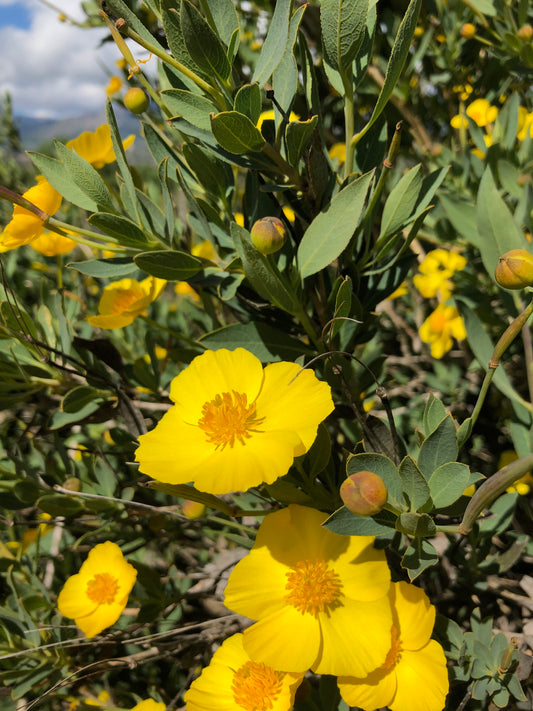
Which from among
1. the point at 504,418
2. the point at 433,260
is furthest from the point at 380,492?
the point at 433,260

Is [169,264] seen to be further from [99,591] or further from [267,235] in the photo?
[99,591]

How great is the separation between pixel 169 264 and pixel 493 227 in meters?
0.62

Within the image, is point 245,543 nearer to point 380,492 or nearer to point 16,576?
point 380,492

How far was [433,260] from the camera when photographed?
1979 millimetres

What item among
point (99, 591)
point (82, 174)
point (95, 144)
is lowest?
point (99, 591)

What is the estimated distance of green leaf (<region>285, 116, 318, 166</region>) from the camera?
0.77m

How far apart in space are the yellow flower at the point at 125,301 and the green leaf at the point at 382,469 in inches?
21.1

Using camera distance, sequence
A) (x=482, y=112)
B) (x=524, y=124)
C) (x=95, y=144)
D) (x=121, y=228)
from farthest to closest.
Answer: (x=482, y=112) < (x=524, y=124) < (x=95, y=144) < (x=121, y=228)

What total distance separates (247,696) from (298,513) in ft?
1.02

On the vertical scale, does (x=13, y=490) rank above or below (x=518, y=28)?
below

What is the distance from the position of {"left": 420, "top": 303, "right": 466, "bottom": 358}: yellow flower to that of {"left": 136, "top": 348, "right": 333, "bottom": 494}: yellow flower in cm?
113

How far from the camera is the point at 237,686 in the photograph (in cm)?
88

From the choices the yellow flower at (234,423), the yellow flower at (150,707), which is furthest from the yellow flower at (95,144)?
the yellow flower at (150,707)

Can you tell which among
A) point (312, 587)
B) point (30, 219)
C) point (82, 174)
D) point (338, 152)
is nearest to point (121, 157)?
point (82, 174)
